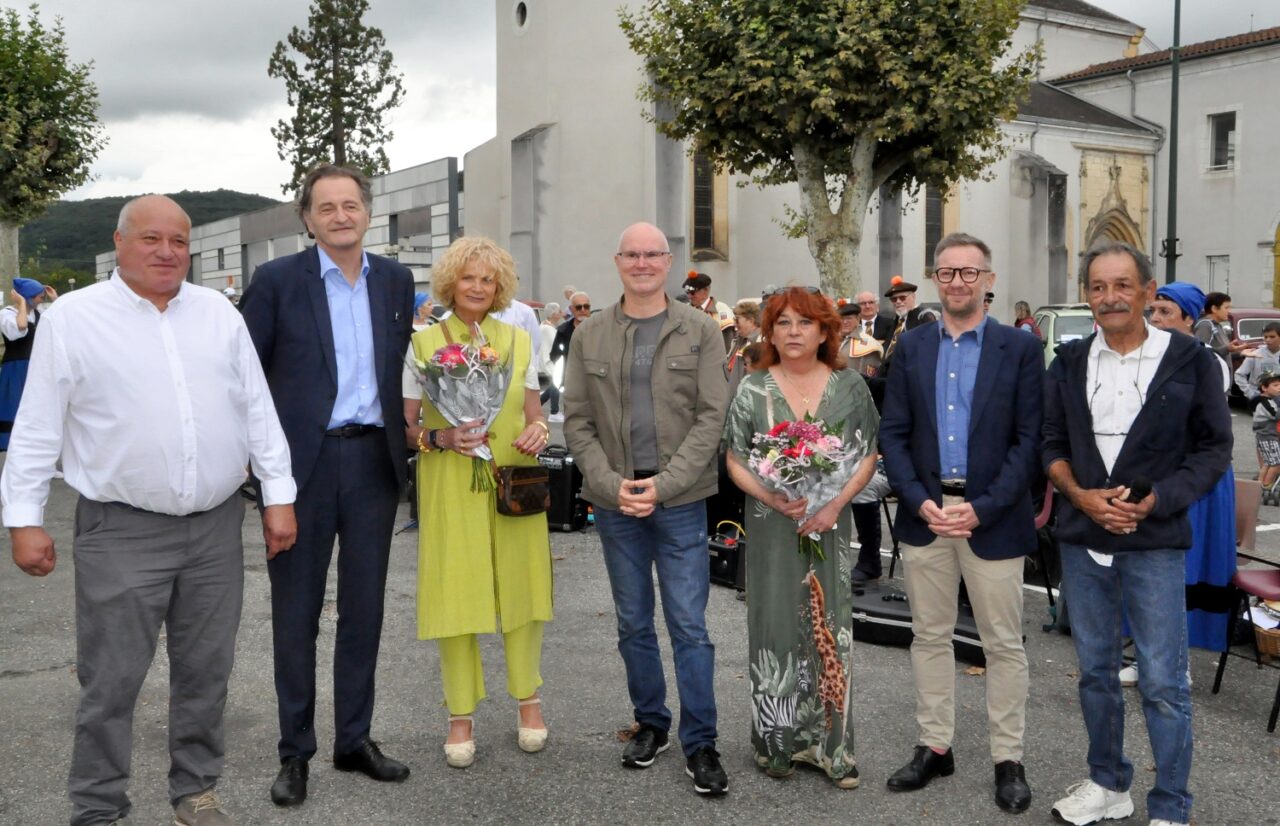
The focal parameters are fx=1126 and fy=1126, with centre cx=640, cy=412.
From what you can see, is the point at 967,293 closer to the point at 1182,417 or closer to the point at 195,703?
the point at 1182,417

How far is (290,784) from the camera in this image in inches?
170

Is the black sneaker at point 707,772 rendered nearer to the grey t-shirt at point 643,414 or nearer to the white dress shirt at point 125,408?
the grey t-shirt at point 643,414

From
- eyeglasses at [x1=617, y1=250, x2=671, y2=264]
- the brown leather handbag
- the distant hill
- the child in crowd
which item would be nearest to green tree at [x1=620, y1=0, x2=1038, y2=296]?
the child in crowd

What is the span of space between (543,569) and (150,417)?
1788 millimetres

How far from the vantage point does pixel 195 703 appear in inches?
156

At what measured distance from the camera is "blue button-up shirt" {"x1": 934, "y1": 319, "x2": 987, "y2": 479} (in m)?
4.30

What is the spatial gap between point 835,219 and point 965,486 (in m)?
17.9

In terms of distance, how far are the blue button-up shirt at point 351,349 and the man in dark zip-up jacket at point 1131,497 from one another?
8.53 feet

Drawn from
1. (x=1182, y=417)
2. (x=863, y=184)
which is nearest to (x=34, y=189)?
(x=863, y=184)

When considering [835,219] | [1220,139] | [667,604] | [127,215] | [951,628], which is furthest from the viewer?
[1220,139]

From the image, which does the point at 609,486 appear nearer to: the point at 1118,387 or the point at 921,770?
the point at 921,770

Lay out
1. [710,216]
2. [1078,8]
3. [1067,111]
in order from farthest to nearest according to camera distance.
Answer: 1. [1078,8]
2. [1067,111]
3. [710,216]

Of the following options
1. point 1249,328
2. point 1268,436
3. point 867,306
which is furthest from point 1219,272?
point 867,306

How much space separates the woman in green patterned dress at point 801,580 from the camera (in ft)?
14.4
